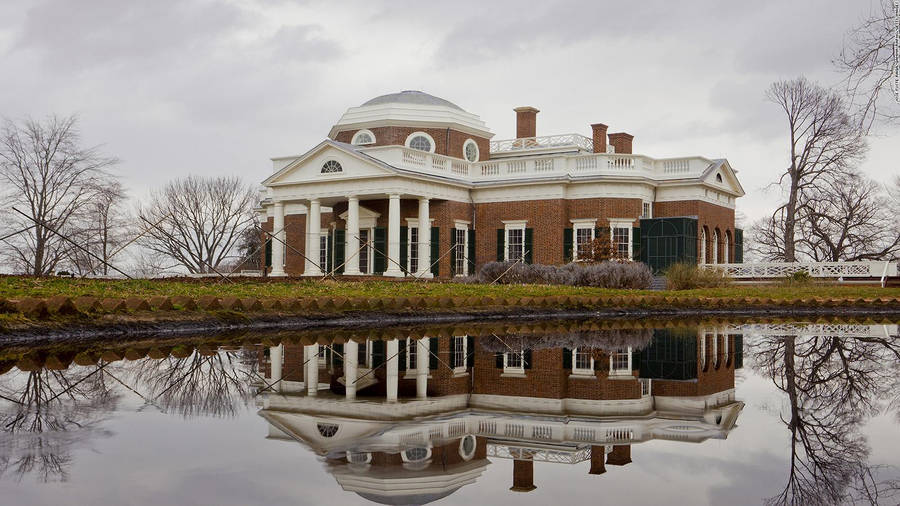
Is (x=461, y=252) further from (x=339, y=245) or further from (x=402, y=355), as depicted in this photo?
(x=402, y=355)

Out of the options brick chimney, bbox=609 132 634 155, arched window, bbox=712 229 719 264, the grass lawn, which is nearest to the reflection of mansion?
the grass lawn

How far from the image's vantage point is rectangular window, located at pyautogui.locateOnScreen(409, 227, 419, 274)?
3288 cm

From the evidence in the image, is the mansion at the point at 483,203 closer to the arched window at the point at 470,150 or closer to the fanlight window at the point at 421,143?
the fanlight window at the point at 421,143

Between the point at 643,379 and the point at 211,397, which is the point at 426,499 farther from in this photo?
the point at 643,379

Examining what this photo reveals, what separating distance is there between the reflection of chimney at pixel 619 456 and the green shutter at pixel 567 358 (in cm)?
420

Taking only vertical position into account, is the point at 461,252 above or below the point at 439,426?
above

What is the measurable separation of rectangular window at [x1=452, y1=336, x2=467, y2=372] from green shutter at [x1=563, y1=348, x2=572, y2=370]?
1.21 metres

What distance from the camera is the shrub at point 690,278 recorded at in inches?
1030

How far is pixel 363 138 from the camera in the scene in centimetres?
3659

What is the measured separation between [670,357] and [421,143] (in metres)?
27.1

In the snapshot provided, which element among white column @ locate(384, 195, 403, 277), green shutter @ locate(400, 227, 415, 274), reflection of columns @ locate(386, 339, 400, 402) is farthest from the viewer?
green shutter @ locate(400, 227, 415, 274)

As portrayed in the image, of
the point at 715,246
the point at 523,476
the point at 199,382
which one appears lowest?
the point at 523,476

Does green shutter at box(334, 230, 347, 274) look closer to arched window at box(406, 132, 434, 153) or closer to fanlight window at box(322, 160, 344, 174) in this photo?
fanlight window at box(322, 160, 344, 174)

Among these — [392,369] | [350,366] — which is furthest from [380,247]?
[392,369]
